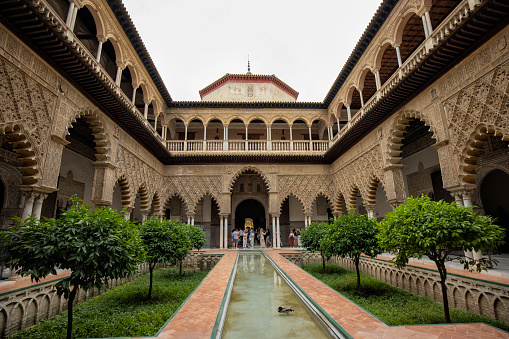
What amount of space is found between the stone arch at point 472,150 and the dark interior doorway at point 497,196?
176 inches

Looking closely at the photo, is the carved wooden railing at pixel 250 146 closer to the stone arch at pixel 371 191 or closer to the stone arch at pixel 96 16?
the stone arch at pixel 371 191

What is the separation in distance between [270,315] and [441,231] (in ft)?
8.57

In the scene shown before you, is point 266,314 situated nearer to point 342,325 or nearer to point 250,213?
point 342,325

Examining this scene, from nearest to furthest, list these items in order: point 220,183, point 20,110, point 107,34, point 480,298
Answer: point 480,298, point 20,110, point 107,34, point 220,183

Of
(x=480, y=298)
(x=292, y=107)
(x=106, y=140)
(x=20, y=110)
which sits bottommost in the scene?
(x=480, y=298)

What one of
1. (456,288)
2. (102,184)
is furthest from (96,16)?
(456,288)

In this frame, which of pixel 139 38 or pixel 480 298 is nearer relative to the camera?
pixel 480 298

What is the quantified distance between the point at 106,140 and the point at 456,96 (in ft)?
31.2

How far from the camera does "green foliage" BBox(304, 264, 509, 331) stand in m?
4.24

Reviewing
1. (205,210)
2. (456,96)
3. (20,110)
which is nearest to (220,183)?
(205,210)

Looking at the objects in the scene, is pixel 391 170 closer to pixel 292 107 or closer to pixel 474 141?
pixel 474 141

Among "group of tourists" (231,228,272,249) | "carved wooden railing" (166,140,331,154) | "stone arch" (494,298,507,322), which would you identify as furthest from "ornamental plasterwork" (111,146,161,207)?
"stone arch" (494,298,507,322)

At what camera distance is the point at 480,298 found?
446 cm

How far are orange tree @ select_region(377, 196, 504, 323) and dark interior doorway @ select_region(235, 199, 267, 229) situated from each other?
1298 centimetres
